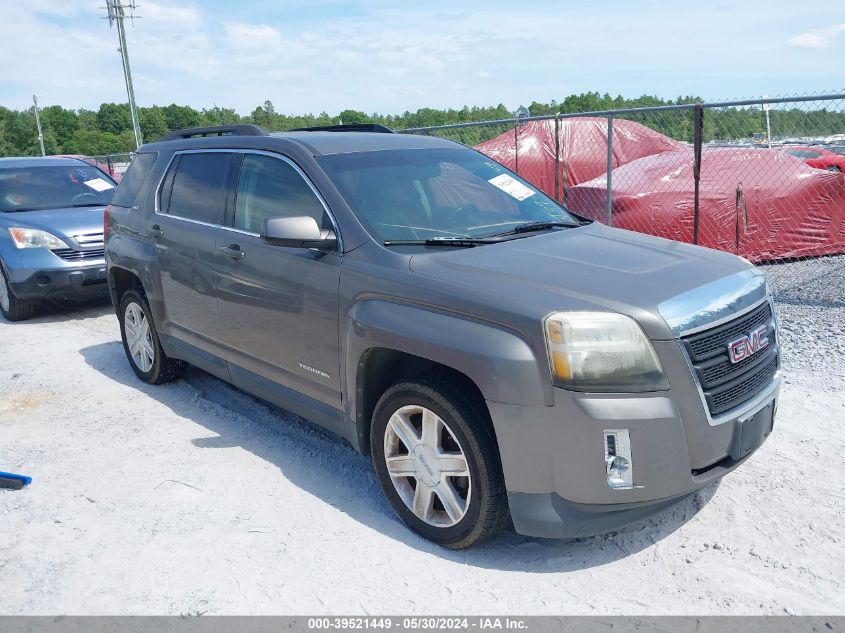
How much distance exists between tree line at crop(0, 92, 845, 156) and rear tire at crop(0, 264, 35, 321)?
3.56 metres

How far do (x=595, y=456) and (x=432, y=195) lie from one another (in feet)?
5.99

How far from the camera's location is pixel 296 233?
3.59m

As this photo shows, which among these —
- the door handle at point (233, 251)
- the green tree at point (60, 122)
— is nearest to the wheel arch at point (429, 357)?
the door handle at point (233, 251)

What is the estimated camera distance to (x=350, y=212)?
373cm

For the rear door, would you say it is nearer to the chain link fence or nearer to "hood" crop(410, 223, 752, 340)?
"hood" crop(410, 223, 752, 340)

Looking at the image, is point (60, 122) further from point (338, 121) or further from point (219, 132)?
point (219, 132)

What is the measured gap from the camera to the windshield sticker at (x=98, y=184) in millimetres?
9297

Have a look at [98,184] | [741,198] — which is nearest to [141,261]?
[98,184]

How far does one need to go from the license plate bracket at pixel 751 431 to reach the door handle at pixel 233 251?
9.16 ft

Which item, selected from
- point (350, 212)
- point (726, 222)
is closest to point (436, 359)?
point (350, 212)

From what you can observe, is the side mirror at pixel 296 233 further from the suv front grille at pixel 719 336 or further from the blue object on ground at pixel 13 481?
the blue object on ground at pixel 13 481

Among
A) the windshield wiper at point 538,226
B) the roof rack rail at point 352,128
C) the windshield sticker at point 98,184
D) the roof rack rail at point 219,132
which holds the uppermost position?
the roof rack rail at point 219,132

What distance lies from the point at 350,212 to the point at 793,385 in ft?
11.0

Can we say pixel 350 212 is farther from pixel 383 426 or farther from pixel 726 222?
pixel 726 222
